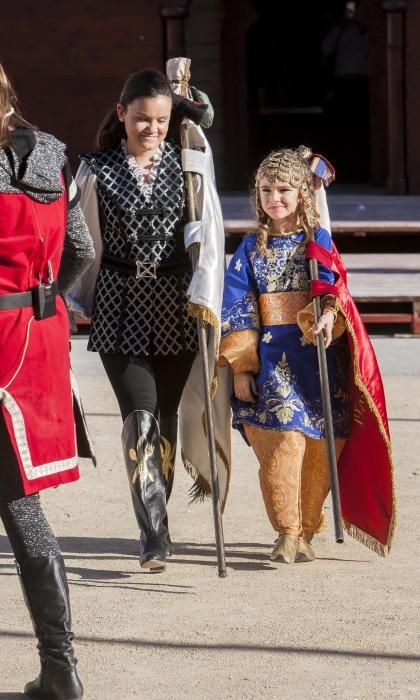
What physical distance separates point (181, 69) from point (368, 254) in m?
6.75

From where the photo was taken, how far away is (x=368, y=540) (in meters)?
5.05

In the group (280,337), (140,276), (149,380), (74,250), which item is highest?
(74,250)

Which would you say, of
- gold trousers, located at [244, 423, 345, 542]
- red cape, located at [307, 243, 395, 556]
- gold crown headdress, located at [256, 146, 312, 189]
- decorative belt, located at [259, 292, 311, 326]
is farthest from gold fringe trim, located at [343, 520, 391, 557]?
gold crown headdress, located at [256, 146, 312, 189]

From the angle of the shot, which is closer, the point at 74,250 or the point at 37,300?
the point at 37,300

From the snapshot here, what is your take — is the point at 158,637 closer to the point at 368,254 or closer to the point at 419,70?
the point at 368,254

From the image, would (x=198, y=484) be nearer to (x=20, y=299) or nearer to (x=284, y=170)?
(x=284, y=170)

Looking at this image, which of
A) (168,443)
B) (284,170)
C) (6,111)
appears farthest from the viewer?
(168,443)

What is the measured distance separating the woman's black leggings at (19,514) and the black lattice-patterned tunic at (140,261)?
4.53 ft

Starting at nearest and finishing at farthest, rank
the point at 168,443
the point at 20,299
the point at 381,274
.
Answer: the point at 20,299 → the point at 168,443 → the point at 381,274

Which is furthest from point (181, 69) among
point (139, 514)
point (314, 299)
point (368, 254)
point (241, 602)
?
point (368, 254)

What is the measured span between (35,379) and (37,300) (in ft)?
0.65

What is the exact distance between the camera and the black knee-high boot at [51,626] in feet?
12.1

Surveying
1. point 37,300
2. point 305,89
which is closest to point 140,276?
point 37,300

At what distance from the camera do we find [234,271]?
5.08 meters
